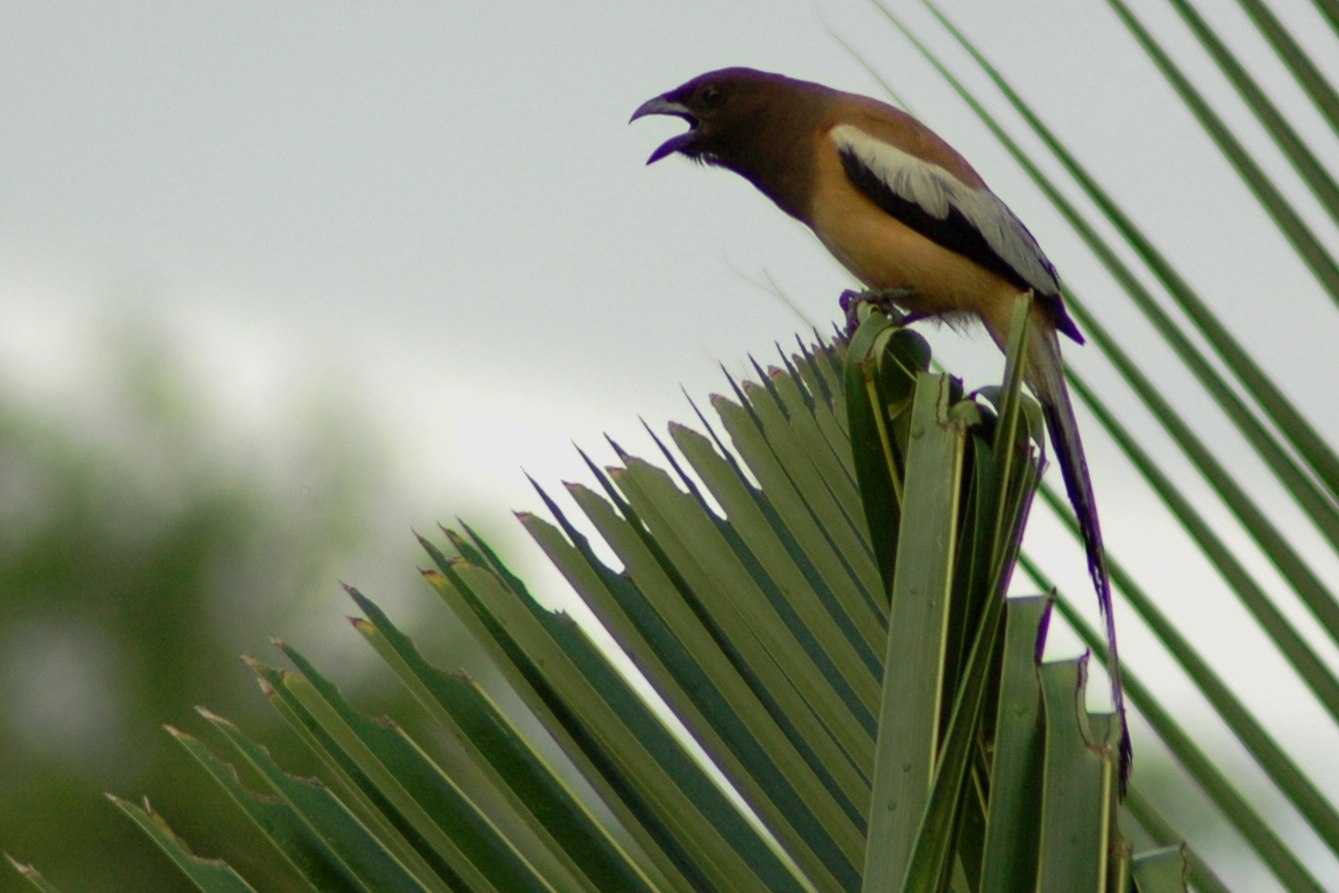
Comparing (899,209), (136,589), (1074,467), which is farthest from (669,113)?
(136,589)

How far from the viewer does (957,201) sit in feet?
13.2

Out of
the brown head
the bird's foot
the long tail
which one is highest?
the brown head

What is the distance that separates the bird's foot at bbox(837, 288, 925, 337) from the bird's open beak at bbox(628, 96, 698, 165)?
0.95 m

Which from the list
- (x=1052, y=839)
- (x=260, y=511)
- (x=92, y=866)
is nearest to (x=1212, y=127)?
(x=1052, y=839)

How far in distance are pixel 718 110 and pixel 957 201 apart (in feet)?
3.33

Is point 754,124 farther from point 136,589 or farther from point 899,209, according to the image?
point 136,589

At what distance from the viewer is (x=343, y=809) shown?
1.56 metres

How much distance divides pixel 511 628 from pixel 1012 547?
0.75 meters

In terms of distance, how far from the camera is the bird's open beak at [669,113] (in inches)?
188

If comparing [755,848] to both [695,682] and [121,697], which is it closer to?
[695,682]

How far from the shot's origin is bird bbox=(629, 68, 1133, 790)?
387cm

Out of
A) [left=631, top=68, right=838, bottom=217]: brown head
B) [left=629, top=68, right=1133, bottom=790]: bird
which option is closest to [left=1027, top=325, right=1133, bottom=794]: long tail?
[left=629, top=68, right=1133, bottom=790]: bird

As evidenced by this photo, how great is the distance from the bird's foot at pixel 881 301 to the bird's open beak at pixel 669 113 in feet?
3.10

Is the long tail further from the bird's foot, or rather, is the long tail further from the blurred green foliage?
the blurred green foliage
